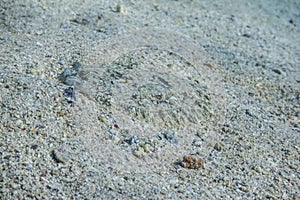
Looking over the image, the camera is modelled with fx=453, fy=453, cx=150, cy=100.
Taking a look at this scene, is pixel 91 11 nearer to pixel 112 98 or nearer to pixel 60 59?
pixel 60 59

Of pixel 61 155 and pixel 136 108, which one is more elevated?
pixel 136 108

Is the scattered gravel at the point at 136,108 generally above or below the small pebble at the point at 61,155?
above

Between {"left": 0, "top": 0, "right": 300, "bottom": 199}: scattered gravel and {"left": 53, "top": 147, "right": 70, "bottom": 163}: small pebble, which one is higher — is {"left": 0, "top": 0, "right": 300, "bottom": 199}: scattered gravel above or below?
above

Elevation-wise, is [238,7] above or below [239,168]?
above

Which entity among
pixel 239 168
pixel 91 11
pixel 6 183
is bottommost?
pixel 6 183

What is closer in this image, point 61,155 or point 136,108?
point 61,155

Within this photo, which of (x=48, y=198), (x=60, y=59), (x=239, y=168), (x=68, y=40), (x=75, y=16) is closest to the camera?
(x=48, y=198)

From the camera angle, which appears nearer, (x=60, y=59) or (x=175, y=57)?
(x=60, y=59)

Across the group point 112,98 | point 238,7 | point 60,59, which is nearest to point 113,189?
point 112,98
